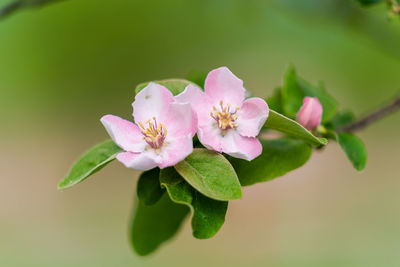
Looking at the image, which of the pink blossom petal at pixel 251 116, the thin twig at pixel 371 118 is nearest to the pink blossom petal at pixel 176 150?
the pink blossom petal at pixel 251 116

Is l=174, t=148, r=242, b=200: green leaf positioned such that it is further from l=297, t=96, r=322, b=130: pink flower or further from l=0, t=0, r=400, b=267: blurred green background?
l=0, t=0, r=400, b=267: blurred green background

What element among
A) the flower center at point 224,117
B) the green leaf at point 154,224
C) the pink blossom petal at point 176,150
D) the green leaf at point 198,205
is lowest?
the green leaf at point 154,224

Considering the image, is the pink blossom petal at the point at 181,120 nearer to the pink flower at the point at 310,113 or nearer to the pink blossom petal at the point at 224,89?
the pink blossom petal at the point at 224,89

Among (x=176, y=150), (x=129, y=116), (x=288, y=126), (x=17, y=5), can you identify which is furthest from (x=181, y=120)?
(x=129, y=116)

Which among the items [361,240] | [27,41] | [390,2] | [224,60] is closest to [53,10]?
[27,41]

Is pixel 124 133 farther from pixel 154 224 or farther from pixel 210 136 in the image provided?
pixel 154 224
